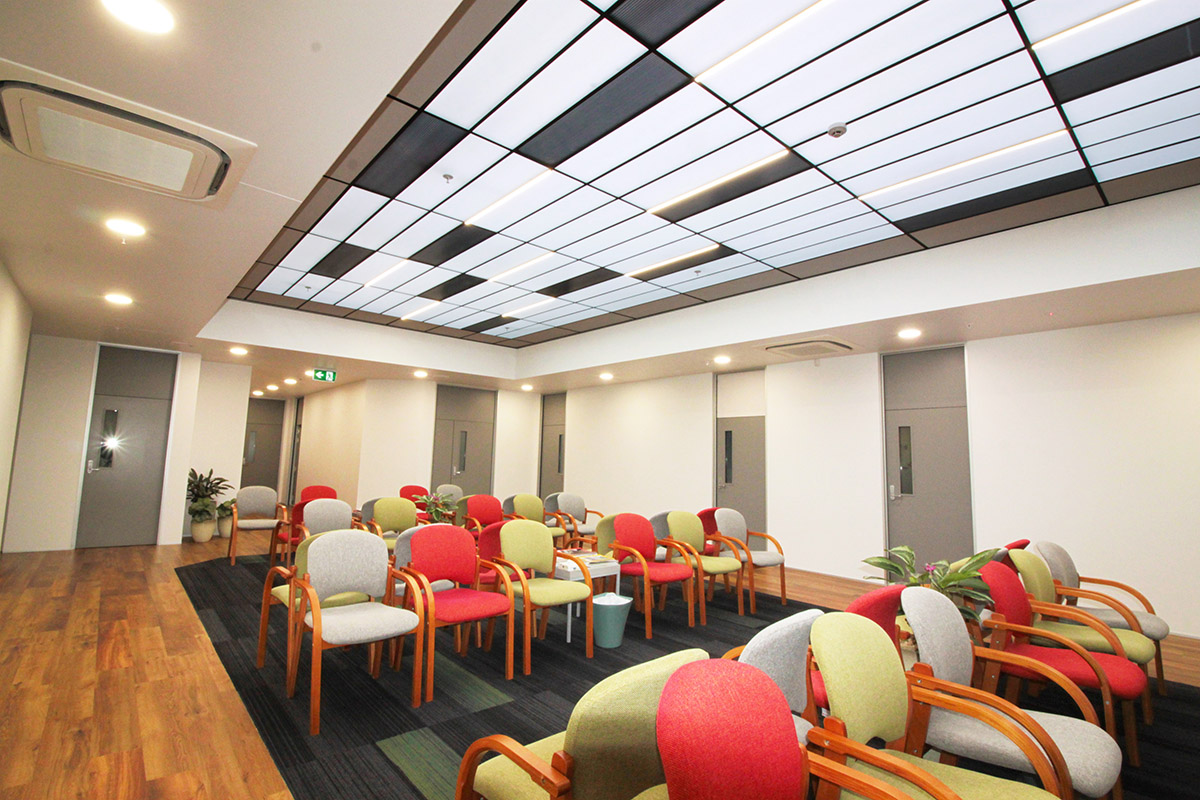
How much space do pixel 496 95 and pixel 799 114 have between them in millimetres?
1821

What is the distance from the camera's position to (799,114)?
3346mm

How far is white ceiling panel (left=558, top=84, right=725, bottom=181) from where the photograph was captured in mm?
3246

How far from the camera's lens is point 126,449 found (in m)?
8.02

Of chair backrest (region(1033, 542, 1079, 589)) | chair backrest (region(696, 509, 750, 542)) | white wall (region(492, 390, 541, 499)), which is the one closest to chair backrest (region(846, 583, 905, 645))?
chair backrest (region(1033, 542, 1079, 589))

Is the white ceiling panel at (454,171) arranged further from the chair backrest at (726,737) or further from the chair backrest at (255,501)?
the chair backrest at (255,501)

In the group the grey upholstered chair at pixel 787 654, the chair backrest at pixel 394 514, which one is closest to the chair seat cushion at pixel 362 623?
the grey upholstered chair at pixel 787 654

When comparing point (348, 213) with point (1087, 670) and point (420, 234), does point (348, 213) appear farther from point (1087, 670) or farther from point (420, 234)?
point (1087, 670)

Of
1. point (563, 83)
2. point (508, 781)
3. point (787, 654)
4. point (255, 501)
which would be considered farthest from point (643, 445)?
point (508, 781)

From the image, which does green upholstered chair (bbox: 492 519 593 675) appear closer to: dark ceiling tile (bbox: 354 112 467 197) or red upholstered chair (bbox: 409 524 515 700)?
red upholstered chair (bbox: 409 524 515 700)

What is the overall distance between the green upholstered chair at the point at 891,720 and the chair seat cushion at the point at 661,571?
104 inches

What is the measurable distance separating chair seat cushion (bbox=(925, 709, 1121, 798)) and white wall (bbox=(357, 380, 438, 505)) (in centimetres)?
962

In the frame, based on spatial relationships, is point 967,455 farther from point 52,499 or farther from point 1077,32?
point 52,499

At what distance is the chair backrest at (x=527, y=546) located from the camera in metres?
4.20

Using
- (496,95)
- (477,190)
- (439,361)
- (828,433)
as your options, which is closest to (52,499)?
(439,361)
